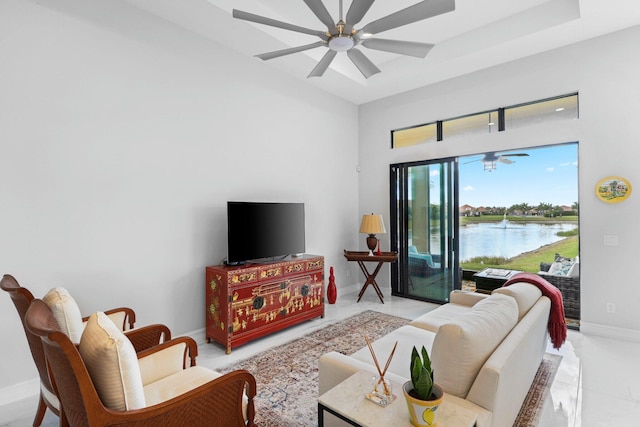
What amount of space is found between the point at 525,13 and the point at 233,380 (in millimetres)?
4553

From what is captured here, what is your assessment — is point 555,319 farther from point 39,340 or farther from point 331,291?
point 39,340

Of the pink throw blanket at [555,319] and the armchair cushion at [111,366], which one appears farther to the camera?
the pink throw blanket at [555,319]

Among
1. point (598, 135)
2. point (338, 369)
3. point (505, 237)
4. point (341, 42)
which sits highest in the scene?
point (341, 42)

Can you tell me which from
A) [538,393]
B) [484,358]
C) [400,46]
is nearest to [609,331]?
[538,393]

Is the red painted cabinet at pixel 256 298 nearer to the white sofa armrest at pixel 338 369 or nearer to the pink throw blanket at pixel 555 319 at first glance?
the white sofa armrest at pixel 338 369

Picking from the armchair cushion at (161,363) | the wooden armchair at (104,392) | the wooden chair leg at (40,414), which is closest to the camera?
the wooden armchair at (104,392)

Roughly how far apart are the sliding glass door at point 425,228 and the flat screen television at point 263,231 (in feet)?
6.36

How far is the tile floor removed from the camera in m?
2.17

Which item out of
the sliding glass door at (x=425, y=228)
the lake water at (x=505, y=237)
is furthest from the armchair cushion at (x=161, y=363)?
the lake water at (x=505, y=237)

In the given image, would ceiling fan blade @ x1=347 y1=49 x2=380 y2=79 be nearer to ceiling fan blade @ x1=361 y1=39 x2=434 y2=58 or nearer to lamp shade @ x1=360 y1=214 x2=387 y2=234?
ceiling fan blade @ x1=361 y1=39 x2=434 y2=58

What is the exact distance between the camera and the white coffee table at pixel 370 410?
4.24 feet

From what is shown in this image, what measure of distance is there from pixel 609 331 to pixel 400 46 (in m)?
3.81

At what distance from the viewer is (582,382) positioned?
103 inches

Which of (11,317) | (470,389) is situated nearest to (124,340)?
(470,389)
